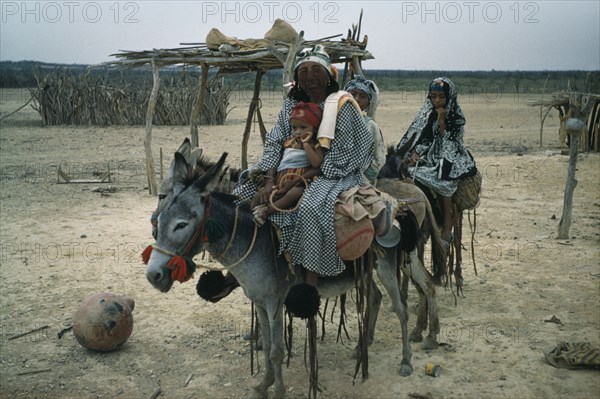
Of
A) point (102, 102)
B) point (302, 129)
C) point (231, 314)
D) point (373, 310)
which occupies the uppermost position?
point (102, 102)

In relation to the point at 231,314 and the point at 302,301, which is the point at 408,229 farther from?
the point at 231,314

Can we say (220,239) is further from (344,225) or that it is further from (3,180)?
(3,180)

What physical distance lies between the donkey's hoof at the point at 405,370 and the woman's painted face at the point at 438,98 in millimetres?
2894

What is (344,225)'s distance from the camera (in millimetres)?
3756

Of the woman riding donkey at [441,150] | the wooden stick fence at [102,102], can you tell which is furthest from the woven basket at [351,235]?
the wooden stick fence at [102,102]

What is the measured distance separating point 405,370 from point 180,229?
244cm

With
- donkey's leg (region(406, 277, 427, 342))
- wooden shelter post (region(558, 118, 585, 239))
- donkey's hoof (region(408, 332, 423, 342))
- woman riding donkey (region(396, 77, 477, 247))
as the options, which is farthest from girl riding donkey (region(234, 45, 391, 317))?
wooden shelter post (region(558, 118, 585, 239))

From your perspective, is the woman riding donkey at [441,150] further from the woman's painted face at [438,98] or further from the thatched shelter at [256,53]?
the thatched shelter at [256,53]

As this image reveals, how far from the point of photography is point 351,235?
148 inches

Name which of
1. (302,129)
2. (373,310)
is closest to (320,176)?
(302,129)

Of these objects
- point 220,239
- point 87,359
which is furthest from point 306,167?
point 87,359

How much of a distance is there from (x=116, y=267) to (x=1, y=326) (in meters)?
1.87

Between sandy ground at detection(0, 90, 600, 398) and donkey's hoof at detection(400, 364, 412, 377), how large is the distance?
0.20ft

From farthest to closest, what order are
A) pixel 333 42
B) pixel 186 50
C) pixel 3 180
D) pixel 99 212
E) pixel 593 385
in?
pixel 3 180 → pixel 99 212 → pixel 186 50 → pixel 333 42 → pixel 593 385
